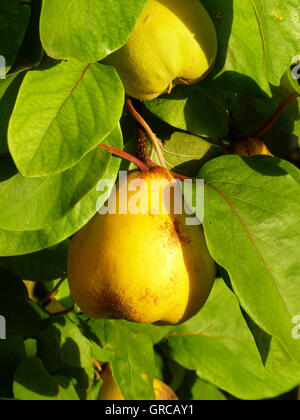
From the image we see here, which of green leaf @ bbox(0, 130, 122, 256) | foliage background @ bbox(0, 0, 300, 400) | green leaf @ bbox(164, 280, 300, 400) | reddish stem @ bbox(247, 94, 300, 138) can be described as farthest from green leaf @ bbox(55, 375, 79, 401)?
reddish stem @ bbox(247, 94, 300, 138)

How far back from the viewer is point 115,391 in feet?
3.67

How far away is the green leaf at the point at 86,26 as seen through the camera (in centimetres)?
58

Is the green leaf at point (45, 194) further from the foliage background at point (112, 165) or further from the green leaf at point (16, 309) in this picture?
the green leaf at point (16, 309)

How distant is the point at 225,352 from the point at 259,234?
0.55m

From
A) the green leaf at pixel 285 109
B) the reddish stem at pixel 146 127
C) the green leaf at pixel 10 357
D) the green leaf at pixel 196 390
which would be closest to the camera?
the reddish stem at pixel 146 127

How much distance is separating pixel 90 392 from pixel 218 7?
74cm

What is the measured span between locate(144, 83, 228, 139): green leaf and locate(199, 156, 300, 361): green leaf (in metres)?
0.09

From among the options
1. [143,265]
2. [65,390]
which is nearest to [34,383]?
[65,390]

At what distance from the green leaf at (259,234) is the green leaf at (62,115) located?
0.19 metres

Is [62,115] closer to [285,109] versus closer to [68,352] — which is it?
[285,109]

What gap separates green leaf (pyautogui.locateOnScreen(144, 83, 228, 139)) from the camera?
2.72 feet

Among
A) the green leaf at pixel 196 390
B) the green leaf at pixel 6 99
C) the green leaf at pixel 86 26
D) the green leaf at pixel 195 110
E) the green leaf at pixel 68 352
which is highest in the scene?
the green leaf at pixel 86 26

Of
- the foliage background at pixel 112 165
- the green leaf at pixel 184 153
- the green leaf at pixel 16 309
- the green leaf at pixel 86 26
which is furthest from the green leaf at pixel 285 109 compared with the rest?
the green leaf at pixel 16 309
